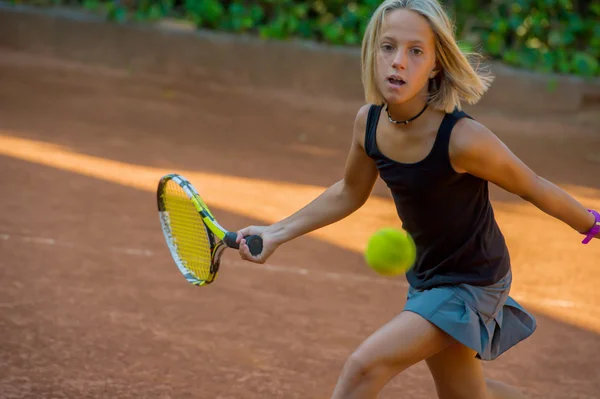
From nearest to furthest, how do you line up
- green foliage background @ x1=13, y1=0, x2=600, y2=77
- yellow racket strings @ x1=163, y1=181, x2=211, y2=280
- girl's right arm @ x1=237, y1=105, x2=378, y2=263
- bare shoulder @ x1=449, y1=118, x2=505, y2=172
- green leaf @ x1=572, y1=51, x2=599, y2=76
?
bare shoulder @ x1=449, y1=118, x2=505, y2=172, girl's right arm @ x1=237, y1=105, x2=378, y2=263, yellow racket strings @ x1=163, y1=181, x2=211, y2=280, green leaf @ x1=572, y1=51, x2=599, y2=76, green foliage background @ x1=13, y1=0, x2=600, y2=77

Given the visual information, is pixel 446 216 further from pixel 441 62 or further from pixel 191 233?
pixel 191 233

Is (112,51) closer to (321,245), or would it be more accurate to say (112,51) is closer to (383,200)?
(383,200)

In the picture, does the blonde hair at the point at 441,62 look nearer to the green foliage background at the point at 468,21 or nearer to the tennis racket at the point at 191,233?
the tennis racket at the point at 191,233

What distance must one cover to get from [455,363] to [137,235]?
3.10 metres

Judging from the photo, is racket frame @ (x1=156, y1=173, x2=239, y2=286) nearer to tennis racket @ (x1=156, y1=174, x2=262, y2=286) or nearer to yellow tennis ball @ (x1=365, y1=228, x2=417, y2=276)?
tennis racket @ (x1=156, y1=174, x2=262, y2=286)

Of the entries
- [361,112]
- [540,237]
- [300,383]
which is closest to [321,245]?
[540,237]

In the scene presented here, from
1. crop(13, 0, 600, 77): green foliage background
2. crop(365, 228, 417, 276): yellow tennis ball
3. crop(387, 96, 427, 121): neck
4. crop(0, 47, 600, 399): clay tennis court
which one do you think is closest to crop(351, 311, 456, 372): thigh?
crop(365, 228, 417, 276): yellow tennis ball

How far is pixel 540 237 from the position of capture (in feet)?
20.2

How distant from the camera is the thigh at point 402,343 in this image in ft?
8.75

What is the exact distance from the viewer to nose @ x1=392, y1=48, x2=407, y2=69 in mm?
2811

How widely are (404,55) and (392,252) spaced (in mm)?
675

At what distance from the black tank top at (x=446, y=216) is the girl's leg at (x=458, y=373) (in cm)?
24

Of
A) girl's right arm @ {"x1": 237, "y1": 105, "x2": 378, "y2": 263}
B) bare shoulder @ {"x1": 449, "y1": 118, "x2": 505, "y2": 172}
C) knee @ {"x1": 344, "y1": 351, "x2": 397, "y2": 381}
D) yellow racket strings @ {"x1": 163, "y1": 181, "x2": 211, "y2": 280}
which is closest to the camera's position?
knee @ {"x1": 344, "y1": 351, "x2": 397, "y2": 381}

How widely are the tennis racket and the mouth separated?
→ 79cm
